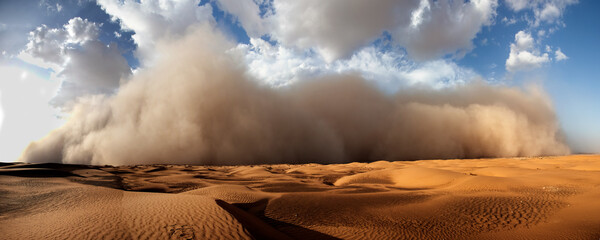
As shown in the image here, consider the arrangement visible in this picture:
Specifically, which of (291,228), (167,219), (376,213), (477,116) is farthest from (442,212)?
(477,116)

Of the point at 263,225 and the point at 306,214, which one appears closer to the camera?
the point at 263,225

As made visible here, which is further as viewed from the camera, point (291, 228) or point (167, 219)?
point (291, 228)

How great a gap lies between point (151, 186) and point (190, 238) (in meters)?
6.39

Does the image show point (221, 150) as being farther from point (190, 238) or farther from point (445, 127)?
point (445, 127)

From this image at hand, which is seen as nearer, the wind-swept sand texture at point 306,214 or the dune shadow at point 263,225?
the wind-swept sand texture at point 306,214

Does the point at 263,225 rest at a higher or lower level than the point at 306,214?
higher

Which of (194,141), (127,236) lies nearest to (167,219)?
(127,236)

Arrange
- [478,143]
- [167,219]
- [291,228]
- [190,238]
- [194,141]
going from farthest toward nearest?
[478,143]
[194,141]
[291,228]
[167,219]
[190,238]

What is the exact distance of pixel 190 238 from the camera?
2.69m

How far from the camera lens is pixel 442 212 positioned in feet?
15.7

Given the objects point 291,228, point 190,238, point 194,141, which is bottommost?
point 291,228

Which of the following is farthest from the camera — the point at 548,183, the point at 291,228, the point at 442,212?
the point at 548,183

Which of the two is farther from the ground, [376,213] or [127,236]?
[127,236]

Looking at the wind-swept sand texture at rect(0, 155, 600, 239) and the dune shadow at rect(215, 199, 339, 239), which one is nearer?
the wind-swept sand texture at rect(0, 155, 600, 239)
